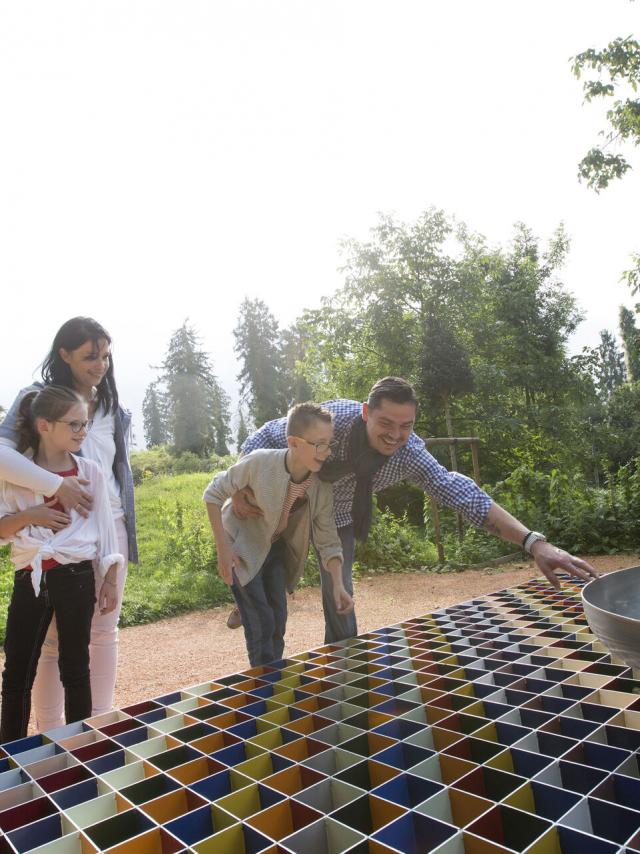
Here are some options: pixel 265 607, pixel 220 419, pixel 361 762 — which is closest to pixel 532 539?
pixel 265 607

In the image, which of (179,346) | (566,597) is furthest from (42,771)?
(179,346)

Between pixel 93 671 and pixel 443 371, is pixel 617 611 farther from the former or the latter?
pixel 443 371

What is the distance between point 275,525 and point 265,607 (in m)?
0.35

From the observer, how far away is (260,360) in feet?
117

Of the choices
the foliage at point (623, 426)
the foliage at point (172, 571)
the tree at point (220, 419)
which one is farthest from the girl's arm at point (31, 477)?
the tree at point (220, 419)

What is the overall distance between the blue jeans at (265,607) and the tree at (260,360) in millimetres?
30940

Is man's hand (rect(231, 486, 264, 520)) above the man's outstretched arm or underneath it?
above

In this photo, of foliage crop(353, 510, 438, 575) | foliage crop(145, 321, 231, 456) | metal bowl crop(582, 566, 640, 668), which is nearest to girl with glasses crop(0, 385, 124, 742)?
metal bowl crop(582, 566, 640, 668)

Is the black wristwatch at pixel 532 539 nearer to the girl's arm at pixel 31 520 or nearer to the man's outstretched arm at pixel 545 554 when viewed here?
the man's outstretched arm at pixel 545 554

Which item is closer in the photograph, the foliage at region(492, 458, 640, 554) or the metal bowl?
the metal bowl

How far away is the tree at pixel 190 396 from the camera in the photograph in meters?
32.9

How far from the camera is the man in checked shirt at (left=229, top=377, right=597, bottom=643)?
221cm

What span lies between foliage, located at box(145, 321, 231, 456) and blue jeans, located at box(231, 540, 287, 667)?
2758cm

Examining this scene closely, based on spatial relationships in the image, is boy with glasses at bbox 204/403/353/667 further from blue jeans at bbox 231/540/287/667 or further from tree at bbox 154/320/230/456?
tree at bbox 154/320/230/456
